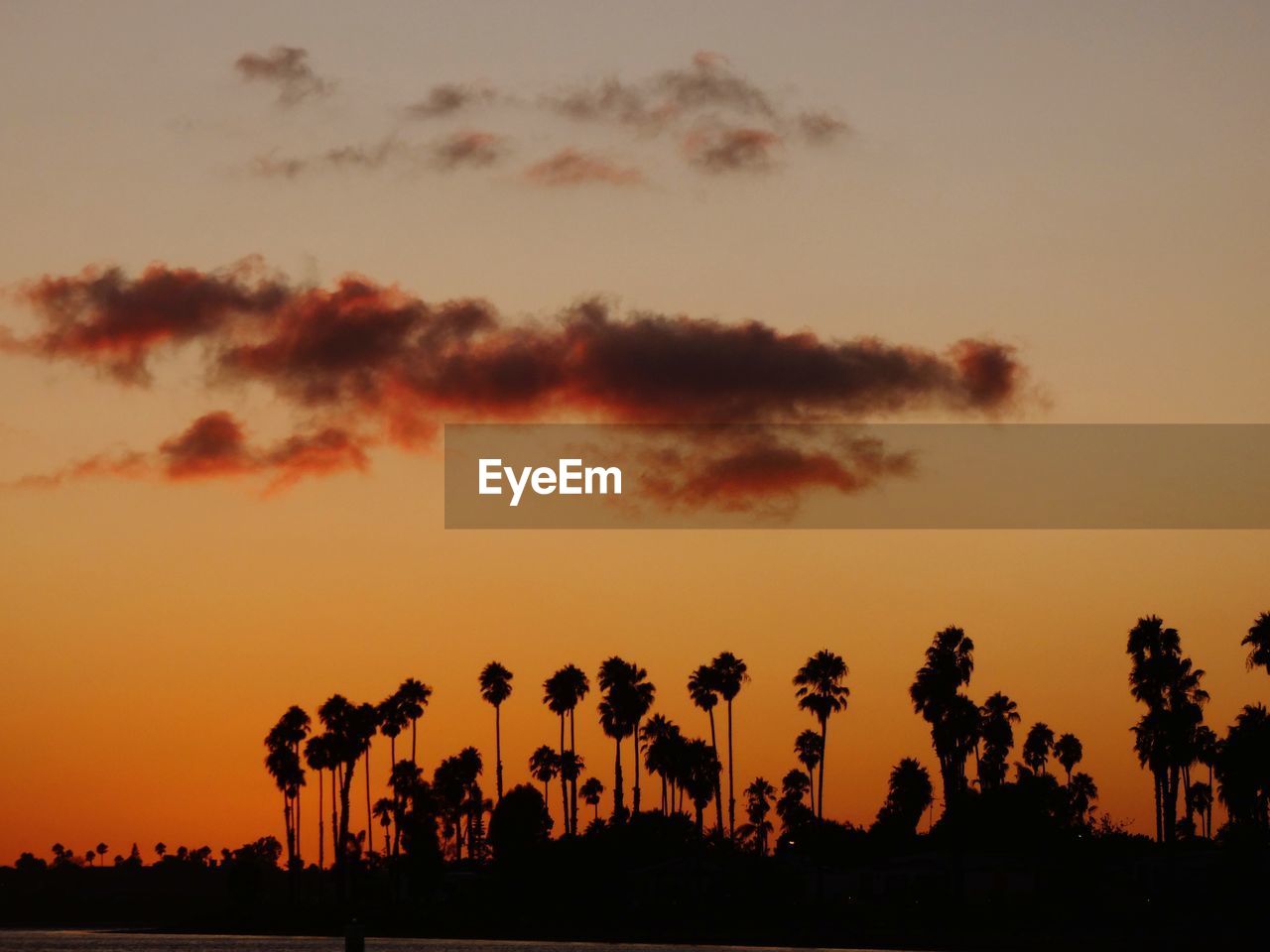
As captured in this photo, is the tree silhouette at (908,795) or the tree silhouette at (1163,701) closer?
the tree silhouette at (1163,701)

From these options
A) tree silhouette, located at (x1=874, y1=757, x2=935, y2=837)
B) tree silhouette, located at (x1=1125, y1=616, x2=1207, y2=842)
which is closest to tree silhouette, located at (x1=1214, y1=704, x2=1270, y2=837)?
tree silhouette, located at (x1=1125, y1=616, x2=1207, y2=842)

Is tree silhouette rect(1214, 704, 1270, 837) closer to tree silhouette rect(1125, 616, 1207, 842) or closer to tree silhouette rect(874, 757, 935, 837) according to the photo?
tree silhouette rect(1125, 616, 1207, 842)

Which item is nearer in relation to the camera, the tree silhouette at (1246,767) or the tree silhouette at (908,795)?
the tree silhouette at (1246,767)

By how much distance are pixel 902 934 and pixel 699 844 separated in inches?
1538

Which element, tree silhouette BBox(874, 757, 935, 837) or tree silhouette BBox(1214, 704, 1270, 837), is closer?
tree silhouette BBox(1214, 704, 1270, 837)

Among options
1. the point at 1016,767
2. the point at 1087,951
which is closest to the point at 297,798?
the point at 1016,767

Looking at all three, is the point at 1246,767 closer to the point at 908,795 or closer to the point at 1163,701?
the point at 1163,701

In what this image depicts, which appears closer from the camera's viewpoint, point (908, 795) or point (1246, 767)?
point (1246, 767)

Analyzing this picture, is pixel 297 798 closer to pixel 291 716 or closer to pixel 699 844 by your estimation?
pixel 291 716

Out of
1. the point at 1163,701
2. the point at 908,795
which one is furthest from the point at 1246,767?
the point at 908,795

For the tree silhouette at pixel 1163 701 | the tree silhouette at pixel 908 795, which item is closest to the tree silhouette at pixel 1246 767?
the tree silhouette at pixel 1163 701

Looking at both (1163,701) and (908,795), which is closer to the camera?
(1163,701)

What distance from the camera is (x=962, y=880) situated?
368 feet

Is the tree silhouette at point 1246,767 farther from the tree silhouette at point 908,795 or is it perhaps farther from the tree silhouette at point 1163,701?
the tree silhouette at point 908,795
